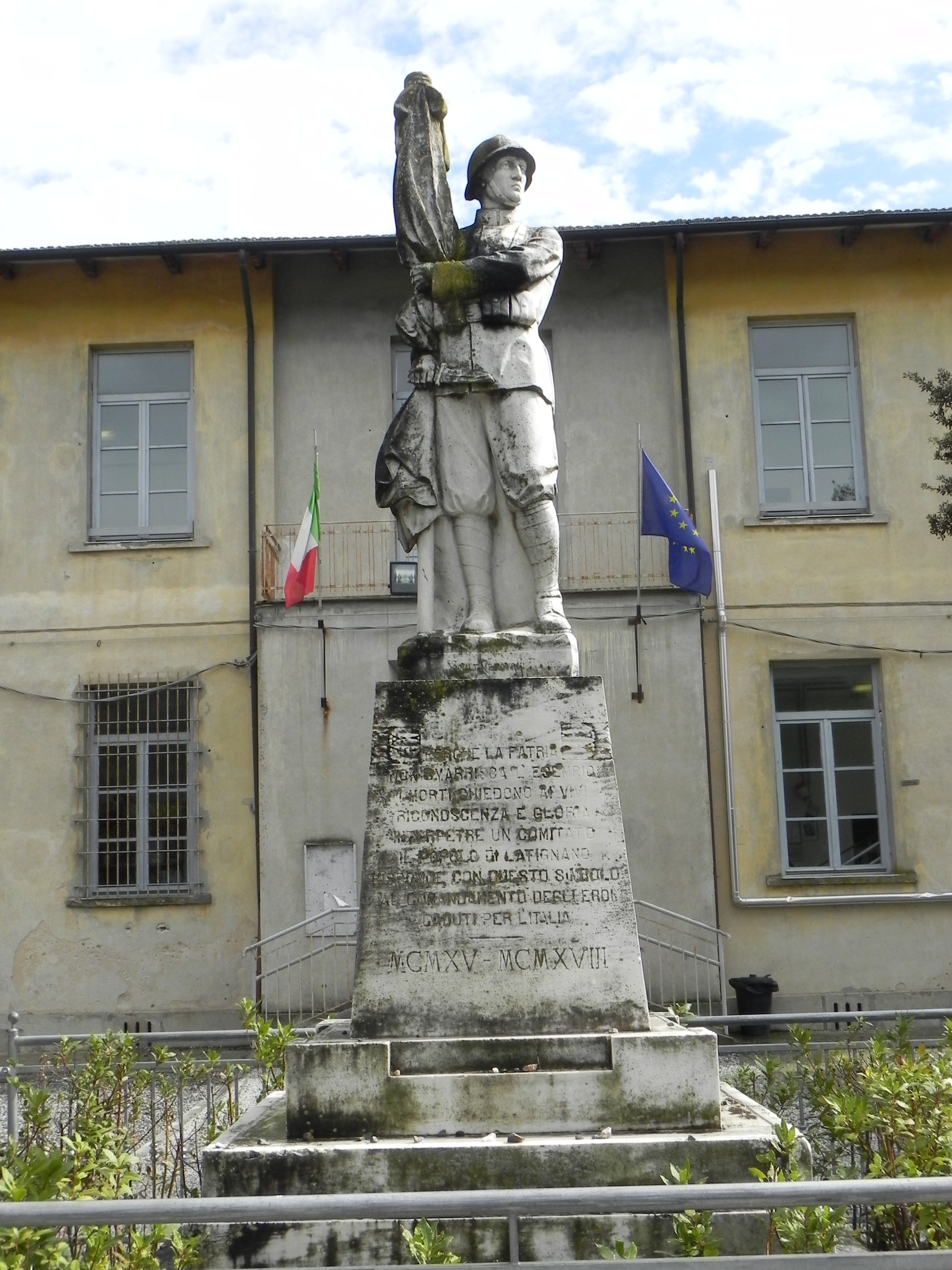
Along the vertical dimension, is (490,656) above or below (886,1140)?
above

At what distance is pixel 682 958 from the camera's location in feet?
48.4

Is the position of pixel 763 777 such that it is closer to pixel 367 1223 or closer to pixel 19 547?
pixel 19 547

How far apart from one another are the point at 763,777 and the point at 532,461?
1002 centimetres

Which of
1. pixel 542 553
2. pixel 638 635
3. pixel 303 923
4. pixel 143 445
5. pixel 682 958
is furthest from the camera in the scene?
pixel 143 445

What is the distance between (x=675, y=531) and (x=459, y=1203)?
1160 cm

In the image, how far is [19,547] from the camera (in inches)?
647

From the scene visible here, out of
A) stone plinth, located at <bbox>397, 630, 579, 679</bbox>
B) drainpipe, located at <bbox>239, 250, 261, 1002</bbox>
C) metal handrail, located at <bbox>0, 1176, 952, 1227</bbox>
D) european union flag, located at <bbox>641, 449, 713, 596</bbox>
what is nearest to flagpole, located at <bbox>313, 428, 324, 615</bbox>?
drainpipe, located at <bbox>239, 250, 261, 1002</bbox>

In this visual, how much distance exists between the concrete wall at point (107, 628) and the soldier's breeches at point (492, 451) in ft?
33.0

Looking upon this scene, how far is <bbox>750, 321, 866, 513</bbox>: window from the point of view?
16500mm

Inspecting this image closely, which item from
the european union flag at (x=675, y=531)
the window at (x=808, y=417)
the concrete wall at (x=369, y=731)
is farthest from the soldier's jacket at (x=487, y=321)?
the window at (x=808, y=417)

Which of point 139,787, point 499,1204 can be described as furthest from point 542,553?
point 139,787

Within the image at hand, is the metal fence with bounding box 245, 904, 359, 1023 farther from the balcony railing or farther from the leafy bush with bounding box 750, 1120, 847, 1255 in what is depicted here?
the leafy bush with bounding box 750, 1120, 847, 1255

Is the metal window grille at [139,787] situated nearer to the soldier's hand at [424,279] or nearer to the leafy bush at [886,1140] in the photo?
the soldier's hand at [424,279]

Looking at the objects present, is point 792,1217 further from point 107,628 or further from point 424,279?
point 107,628
